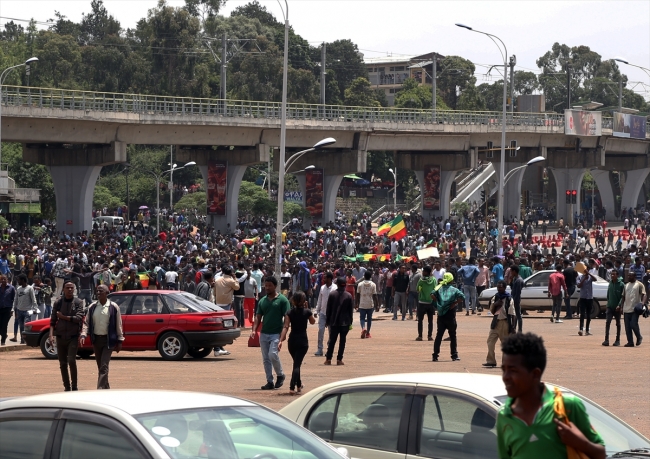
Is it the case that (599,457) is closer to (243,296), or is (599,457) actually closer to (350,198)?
(243,296)

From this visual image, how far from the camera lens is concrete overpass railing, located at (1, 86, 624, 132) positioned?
49844 millimetres

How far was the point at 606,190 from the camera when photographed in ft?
302

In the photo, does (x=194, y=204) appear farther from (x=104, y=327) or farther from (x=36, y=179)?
(x=104, y=327)

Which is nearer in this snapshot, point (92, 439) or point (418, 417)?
point (92, 439)

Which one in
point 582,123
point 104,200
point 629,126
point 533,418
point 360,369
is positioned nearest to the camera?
point 533,418

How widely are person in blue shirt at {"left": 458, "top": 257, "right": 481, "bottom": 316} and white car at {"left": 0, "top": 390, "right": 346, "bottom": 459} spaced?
2405 centimetres

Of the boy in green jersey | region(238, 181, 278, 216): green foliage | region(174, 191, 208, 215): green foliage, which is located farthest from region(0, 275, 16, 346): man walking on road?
region(174, 191, 208, 215): green foliage

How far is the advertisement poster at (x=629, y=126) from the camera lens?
79812 mm

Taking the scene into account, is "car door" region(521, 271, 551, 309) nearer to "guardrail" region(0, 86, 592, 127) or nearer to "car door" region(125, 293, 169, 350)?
"car door" region(125, 293, 169, 350)

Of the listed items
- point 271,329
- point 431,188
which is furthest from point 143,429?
point 431,188

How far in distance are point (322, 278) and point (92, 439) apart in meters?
26.2

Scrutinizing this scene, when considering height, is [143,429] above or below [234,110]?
below

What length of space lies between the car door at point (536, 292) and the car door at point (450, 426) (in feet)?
74.7

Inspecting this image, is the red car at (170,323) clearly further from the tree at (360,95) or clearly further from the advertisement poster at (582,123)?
the tree at (360,95)
